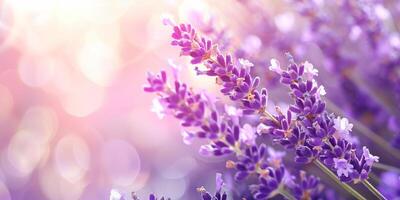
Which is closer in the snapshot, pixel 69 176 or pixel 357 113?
pixel 357 113

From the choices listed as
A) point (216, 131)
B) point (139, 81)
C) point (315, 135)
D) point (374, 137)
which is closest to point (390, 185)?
point (374, 137)

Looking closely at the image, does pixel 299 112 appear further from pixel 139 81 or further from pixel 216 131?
pixel 139 81

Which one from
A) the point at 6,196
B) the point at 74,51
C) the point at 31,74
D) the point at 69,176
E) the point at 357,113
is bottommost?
the point at 6,196

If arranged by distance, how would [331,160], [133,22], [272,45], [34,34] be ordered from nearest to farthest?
[331,160]
[272,45]
[34,34]
[133,22]

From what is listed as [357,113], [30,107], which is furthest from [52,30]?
[357,113]

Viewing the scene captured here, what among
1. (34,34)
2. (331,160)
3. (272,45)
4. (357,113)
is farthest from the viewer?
(34,34)

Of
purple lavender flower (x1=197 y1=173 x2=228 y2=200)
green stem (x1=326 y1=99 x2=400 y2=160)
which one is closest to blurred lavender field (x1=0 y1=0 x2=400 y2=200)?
green stem (x1=326 y1=99 x2=400 y2=160)

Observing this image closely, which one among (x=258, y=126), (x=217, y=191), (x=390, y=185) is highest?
(x=390, y=185)

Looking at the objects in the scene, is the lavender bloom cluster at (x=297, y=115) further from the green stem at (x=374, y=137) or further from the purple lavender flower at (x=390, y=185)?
the green stem at (x=374, y=137)

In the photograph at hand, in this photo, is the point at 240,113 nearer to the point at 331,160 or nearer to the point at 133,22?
the point at 331,160

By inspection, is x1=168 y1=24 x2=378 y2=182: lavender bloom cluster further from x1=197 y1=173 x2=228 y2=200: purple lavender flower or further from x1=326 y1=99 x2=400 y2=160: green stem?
x1=326 y1=99 x2=400 y2=160: green stem
